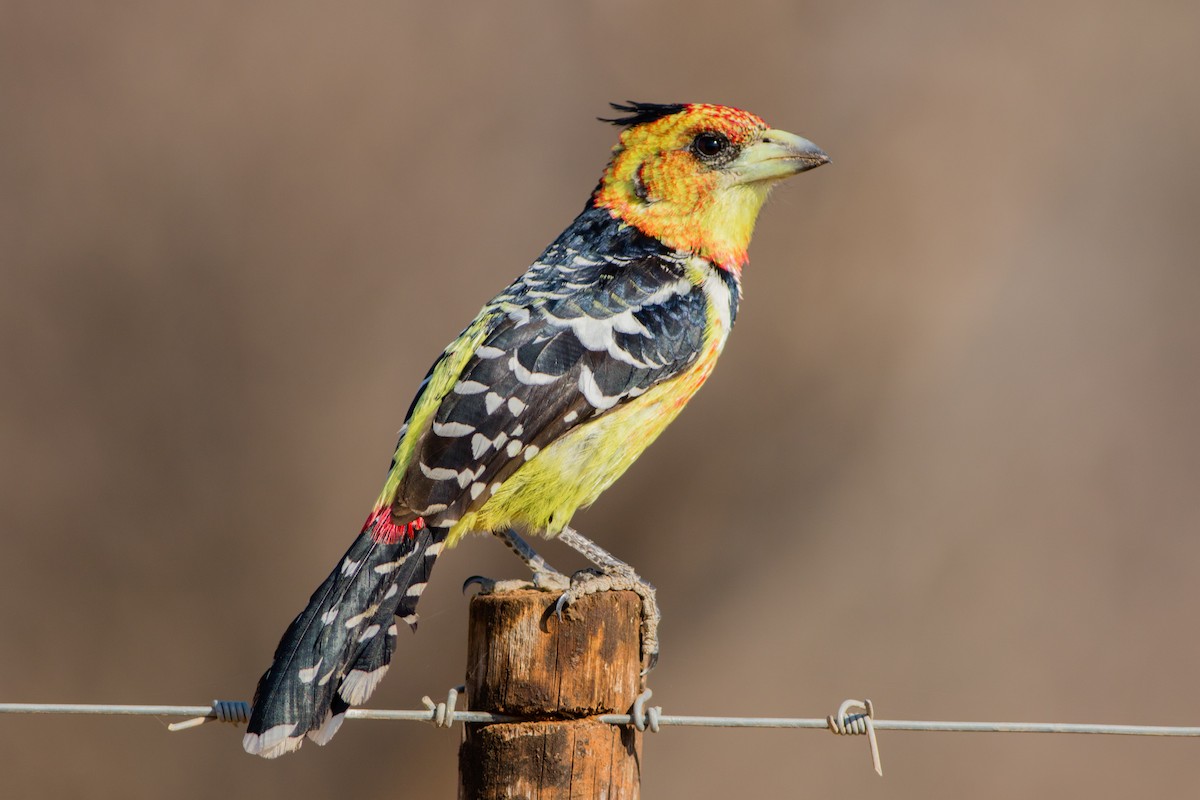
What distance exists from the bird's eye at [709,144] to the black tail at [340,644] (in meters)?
1.55

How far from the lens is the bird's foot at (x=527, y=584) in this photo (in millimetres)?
2742

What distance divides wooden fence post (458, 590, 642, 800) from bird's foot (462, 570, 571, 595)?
7.1 inches

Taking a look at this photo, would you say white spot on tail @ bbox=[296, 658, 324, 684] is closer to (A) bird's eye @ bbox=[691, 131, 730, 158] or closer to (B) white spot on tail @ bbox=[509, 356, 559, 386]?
(B) white spot on tail @ bbox=[509, 356, 559, 386]

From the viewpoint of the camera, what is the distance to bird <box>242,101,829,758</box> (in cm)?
273

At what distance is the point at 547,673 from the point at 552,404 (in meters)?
0.89

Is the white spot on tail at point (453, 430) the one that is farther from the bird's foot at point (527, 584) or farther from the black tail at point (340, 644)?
the bird's foot at point (527, 584)

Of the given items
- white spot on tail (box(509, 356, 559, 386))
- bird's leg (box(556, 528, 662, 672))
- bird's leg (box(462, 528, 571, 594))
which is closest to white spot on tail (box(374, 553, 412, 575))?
bird's leg (box(462, 528, 571, 594))

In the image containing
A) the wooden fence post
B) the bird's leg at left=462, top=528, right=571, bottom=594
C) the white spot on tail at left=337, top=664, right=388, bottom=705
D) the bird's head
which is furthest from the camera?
the bird's head

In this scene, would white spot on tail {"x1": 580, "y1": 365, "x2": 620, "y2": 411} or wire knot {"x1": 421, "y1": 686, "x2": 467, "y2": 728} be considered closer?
wire knot {"x1": 421, "y1": 686, "x2": 467, "y2": 728}

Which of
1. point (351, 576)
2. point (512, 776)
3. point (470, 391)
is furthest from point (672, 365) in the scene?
point (512, 776)

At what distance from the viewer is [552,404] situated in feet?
10.2

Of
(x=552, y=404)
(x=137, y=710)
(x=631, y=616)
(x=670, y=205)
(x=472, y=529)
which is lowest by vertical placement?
(x=137, y=710)

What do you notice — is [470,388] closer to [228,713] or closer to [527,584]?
[527,584]

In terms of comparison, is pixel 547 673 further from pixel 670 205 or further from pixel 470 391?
pixel 670 205
